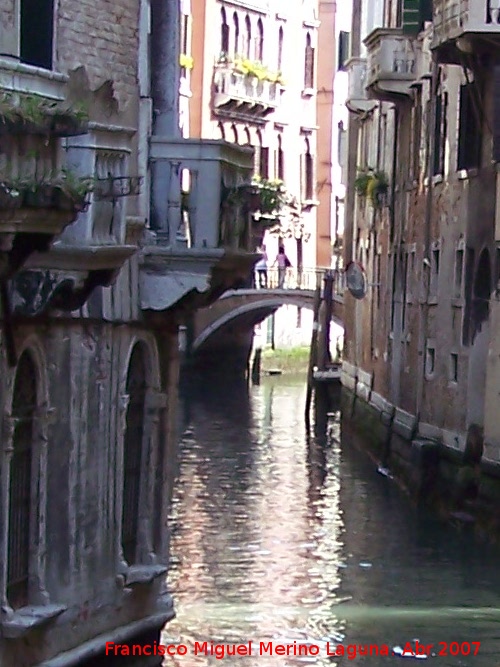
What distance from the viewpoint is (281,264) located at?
50.5 meters

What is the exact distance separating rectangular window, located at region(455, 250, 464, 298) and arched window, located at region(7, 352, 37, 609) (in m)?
13.0

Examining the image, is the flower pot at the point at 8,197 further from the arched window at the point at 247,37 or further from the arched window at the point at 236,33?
the arched window at the point at 247,37

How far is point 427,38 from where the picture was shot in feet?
87.7

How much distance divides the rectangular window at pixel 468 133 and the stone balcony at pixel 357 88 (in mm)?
9311

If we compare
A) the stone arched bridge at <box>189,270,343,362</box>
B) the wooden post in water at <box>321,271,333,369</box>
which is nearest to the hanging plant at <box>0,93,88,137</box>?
the wooden post in water at <box>321,271,333,369</box>

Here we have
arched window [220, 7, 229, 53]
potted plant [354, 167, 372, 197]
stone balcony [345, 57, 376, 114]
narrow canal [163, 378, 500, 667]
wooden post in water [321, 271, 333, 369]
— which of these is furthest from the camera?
arched window [220, 7, 229, 53]

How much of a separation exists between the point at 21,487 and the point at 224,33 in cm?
4175

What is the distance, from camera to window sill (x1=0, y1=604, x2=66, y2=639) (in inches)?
441

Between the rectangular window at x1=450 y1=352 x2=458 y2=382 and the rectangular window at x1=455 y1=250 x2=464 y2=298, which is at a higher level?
the rectangular window at x1=455 y1=250 x2=464 y2=298

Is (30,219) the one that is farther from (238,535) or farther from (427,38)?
(427,38)

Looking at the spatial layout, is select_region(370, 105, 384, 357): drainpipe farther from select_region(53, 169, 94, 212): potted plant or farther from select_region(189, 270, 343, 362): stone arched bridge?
select_region(53, 169, 94, 212): potted plant

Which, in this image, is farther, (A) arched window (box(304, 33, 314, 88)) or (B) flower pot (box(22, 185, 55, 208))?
(A) arched window (box(304, 33, 314, 88))

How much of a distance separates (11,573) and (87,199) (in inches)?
72.4

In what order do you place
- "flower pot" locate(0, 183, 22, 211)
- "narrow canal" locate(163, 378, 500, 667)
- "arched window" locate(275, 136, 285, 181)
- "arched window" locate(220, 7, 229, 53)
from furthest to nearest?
"arched window" locate(275, 136, 285, 181), "arched window" locate(220, 7, 229, 53), "narrow canal" locate(163, 378, 500, 667), "flower pot" locate(0, 183, 22, 211)
